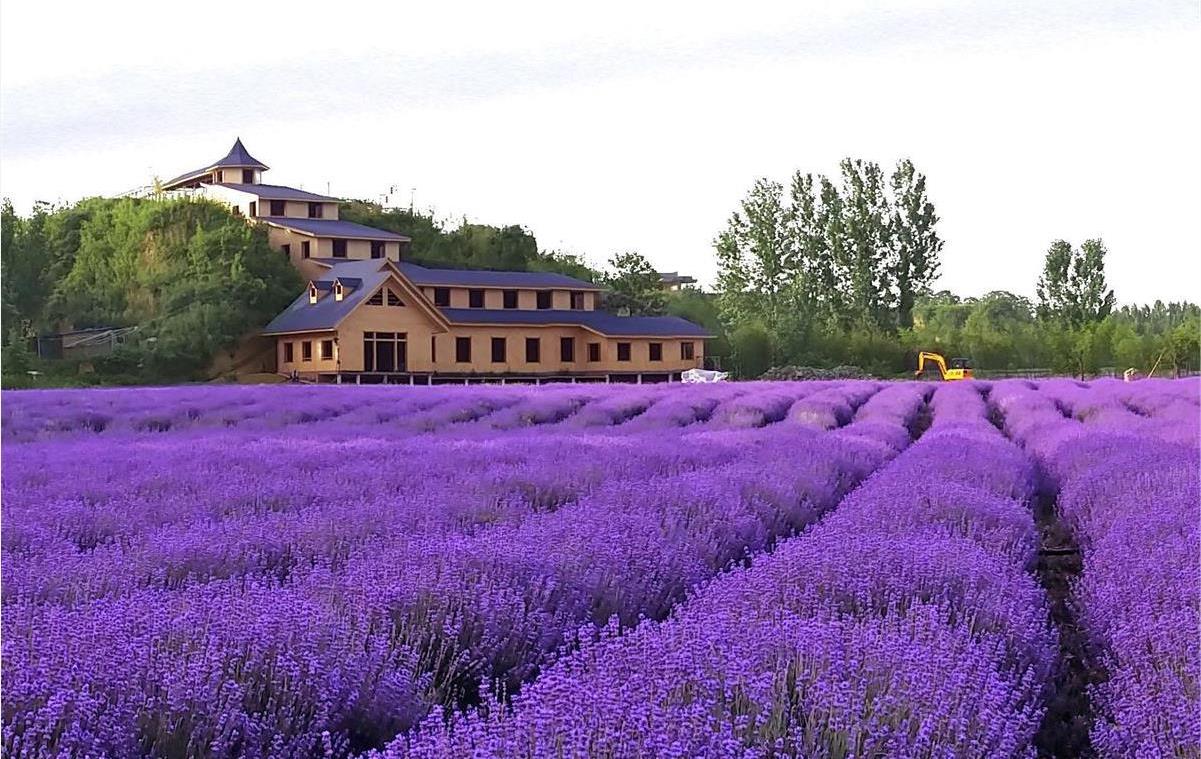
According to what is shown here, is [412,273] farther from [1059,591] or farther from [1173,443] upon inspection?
[1059,591]

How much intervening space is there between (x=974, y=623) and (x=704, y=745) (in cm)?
152

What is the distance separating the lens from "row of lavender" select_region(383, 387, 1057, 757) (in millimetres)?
2281

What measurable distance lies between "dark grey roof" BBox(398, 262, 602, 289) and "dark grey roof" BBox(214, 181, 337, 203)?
7.98 metres

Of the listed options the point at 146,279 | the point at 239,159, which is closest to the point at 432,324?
the point at 146,279

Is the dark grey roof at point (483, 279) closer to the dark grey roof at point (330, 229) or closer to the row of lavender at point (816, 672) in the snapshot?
the dark grey roof at point (330, 229)

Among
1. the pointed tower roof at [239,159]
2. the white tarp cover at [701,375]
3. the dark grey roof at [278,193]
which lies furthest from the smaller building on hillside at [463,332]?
the pointed tower roof at [239,159]

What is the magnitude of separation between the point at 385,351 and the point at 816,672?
31.9 m

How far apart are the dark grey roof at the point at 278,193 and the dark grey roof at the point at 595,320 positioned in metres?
11.0

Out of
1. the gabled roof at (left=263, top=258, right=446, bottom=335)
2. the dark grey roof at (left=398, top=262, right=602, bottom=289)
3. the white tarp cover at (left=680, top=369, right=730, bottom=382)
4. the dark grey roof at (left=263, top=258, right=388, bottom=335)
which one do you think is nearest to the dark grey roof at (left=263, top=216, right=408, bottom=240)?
the dark grey roof at (left=263, top=258, right=388, bottom=335)

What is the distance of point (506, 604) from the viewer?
365 cm

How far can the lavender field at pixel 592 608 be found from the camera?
2.52 m

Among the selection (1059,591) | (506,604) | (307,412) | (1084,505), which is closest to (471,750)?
(506,604)

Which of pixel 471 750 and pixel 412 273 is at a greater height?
pixel 412 273

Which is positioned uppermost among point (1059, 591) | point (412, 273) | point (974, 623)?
point (412, 273)
